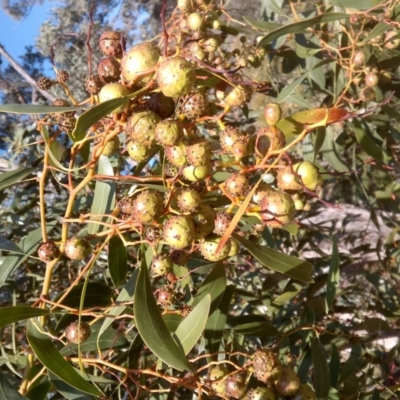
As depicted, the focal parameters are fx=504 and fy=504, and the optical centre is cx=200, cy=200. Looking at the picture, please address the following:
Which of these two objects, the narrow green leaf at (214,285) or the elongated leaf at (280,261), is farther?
the narrow green leaf at (214,285)

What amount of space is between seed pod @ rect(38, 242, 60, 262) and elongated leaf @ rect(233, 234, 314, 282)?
36 cm

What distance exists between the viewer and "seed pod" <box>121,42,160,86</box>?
0.78 metres

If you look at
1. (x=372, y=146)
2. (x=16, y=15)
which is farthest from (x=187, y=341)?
(x=16, y=15)

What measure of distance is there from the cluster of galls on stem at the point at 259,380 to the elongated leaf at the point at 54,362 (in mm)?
248

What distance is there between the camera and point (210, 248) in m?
0.91

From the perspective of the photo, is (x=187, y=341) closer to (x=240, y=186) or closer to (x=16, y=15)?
(x=240, y=186)

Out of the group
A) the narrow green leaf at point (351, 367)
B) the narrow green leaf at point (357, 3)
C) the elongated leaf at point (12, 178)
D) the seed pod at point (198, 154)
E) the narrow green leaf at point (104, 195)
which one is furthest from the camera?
the narrow green leaf at point (351, 367)

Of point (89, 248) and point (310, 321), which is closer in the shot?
point (89, 248)

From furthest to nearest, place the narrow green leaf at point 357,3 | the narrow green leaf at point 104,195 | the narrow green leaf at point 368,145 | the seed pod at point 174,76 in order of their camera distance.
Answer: the narrow green leaf at point 368,145 → the narrow green leaf at point 357,3 → the narrow green leaf at point 104,195 → the seed pod at point 174,76

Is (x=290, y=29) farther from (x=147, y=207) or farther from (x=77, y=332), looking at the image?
(x=77, y=332)

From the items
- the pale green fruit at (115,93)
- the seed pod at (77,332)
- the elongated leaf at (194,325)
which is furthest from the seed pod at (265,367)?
the pale green fruit at (115,93)

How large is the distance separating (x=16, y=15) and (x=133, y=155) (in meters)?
10.6

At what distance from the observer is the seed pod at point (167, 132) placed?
812 millimetres

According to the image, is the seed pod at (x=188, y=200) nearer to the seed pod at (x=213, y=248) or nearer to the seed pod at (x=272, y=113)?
the seed pod at (x=213, y=248)
